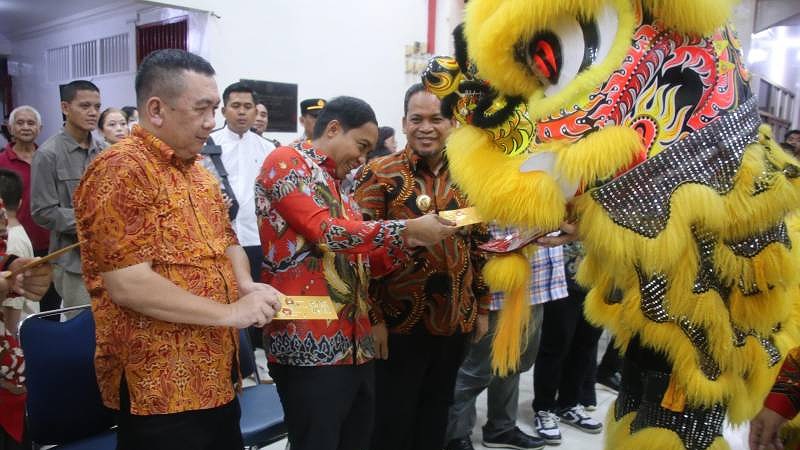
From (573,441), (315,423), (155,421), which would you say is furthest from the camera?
(573,441)

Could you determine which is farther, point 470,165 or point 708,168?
point 470,165

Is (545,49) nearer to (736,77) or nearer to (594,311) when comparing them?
(736,77)

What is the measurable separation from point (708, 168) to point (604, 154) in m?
0.23

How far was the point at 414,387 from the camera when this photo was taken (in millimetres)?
2285

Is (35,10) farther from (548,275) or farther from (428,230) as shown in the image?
(428,230)

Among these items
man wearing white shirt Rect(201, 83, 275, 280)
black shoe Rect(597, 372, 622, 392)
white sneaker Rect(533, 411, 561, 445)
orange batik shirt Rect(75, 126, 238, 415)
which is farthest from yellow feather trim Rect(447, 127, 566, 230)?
black shoe Rect(597, 372, 622, 392)

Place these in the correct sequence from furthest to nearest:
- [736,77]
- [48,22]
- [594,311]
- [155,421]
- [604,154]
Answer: [48,22] < [594,311] < [155,421] < [736,77] < [604,154]

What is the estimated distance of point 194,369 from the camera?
151cm

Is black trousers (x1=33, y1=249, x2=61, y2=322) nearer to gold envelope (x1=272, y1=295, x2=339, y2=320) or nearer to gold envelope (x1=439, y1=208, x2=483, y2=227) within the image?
gold envelope (x1=272, y1=295, x2=339, y2=320)

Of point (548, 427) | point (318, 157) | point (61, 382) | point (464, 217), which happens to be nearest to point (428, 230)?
point (464, 217)

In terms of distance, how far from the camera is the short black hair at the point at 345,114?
74.0 inches

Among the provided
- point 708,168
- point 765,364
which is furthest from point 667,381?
point 708,168

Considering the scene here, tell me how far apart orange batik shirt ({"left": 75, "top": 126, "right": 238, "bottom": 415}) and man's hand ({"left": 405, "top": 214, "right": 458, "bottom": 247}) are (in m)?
0.53

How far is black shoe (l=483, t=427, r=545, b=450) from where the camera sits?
10.1 ft
